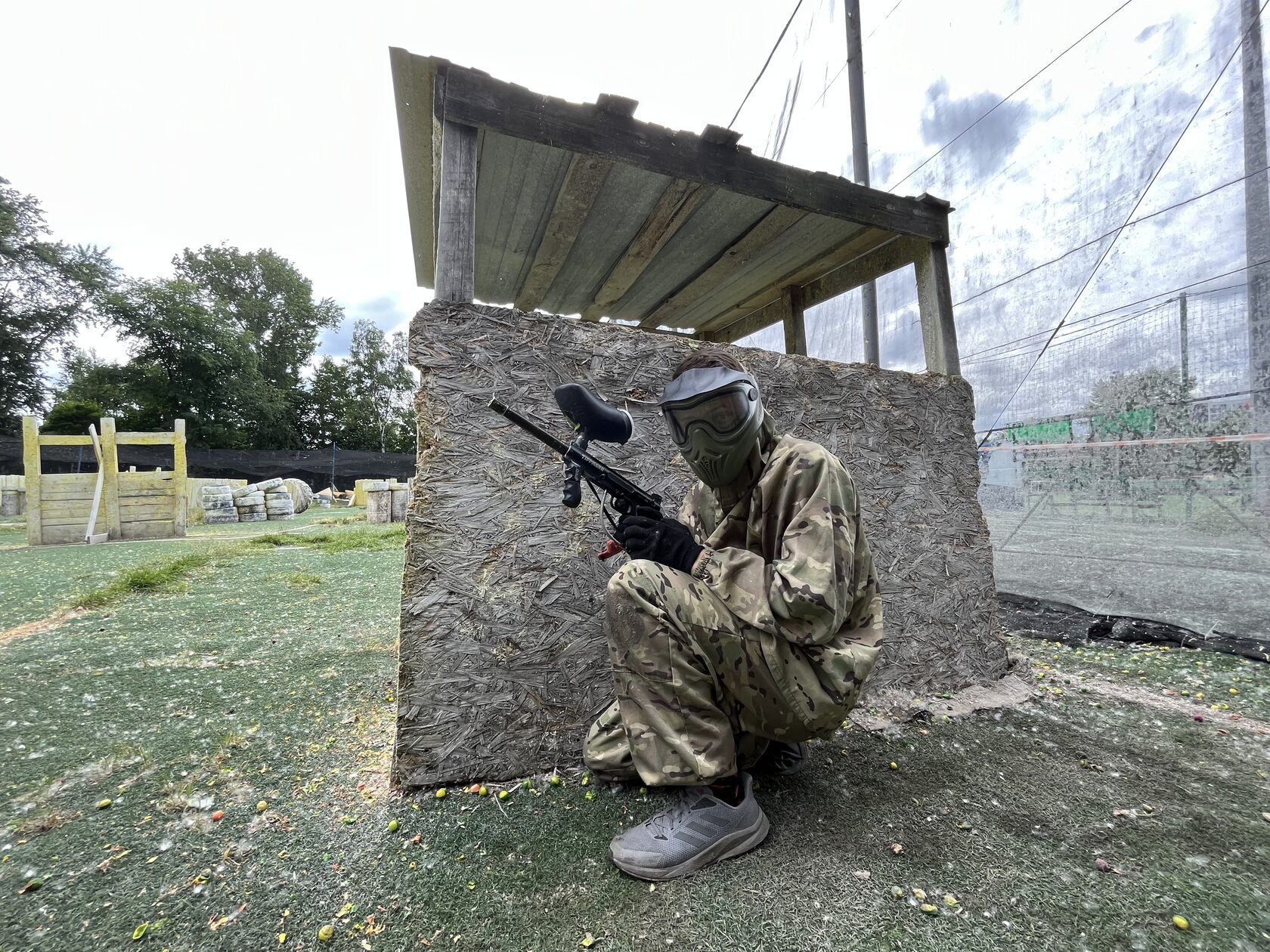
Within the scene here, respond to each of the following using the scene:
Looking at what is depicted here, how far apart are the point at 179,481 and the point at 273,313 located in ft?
122

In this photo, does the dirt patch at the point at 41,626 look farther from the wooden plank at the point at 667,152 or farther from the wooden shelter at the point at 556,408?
the wooden plank at the point at 667,152

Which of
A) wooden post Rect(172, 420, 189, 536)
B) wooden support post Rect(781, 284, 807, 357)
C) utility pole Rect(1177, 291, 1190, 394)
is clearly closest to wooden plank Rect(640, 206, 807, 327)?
wooden support post Rect(781, 284, 807, 357)

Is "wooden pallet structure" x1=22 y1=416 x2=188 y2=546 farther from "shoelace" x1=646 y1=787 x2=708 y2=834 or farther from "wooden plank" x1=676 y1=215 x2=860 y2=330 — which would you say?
"shoelace" x1=646 y1=787 x2=708 y2=834

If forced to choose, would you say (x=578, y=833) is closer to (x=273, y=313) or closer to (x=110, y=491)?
(x=110, y=491)

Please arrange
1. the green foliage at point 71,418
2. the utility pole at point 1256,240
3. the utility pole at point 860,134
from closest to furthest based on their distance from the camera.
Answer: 1. the utility pole at point 1256,240
2. the utility pole at point 860,134
3. the green foliage at point 71,418

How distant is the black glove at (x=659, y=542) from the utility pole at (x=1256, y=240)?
12.0 ft

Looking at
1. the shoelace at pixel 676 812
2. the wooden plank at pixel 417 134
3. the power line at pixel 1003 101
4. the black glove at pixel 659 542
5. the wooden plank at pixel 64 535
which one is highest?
the power line at pixel 1003 101

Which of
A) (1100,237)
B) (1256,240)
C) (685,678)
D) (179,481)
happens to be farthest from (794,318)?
(179,481)

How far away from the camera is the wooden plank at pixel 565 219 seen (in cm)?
258

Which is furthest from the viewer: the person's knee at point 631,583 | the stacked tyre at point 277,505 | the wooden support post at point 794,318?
the stacked tyre at point 277,505

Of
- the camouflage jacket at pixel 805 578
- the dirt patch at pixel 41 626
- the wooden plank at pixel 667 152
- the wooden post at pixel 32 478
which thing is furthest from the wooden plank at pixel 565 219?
the wooden post at pixel 32 478

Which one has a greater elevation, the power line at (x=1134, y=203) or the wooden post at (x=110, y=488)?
the power line at (x=1134, y=203)

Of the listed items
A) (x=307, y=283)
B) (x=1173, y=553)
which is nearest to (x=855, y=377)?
(x=1173, y=553)

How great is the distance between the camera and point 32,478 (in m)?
8.51
